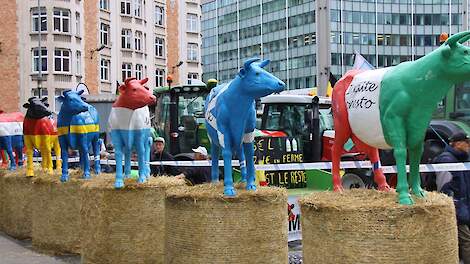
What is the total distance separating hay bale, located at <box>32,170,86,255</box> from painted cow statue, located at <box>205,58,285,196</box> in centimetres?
295

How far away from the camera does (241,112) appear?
5.89 m

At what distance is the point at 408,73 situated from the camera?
478 cm

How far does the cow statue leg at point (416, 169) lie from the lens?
4.93m

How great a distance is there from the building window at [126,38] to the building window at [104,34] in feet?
4.75

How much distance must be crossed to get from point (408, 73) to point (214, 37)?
77.3 metres

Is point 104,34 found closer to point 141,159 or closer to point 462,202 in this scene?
point 141,159

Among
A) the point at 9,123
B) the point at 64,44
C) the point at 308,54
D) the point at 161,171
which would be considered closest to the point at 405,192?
the point at 161,171

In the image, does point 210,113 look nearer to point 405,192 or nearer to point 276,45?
point 405,192

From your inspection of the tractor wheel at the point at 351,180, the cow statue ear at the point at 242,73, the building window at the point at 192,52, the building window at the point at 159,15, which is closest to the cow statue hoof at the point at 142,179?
the cow statue ear at the point at 242,73

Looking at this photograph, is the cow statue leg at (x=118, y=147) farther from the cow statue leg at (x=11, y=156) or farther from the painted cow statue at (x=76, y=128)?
the cow statue leg at (x=11, y=156)

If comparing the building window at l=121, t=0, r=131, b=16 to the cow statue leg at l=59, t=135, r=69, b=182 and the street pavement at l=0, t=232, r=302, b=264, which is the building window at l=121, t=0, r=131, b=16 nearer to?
the street pavement at l=0, t=232, r=302, b=264

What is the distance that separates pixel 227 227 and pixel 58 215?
384 centimetres

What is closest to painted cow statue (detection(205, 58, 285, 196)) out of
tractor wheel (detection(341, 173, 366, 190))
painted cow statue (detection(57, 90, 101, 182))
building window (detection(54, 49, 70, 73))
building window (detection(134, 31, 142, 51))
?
painted cow statue (detection(57, 90, 101, 182))

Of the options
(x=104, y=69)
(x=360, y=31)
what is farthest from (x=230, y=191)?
(x=360, y=31)
